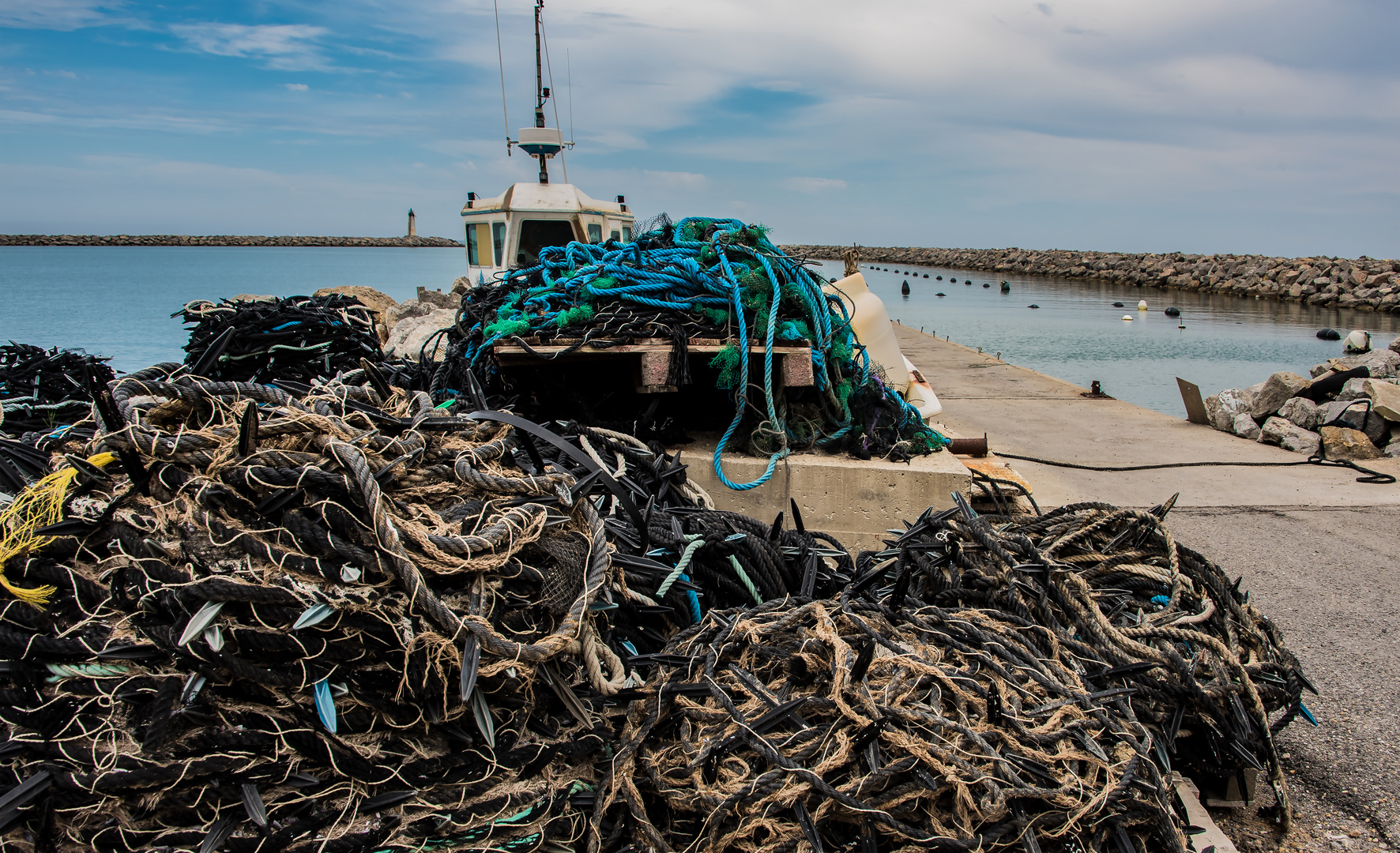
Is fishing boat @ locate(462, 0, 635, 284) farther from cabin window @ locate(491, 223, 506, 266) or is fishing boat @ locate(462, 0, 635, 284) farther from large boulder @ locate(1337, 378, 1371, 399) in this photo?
large boulder @ locate(1337, 378, 1371, 399)

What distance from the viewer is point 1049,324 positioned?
102 ft

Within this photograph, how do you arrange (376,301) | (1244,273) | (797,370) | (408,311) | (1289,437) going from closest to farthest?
1. (797,370)
2. (1289,437)
3. (408,311)
4. (376,301)
5. (1244,273)

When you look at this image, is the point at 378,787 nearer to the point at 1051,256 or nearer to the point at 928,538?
the point at 928,538

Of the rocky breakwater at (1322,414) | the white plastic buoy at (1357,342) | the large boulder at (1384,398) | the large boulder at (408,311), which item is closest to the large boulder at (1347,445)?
the rocky breakwater at (1322,414)

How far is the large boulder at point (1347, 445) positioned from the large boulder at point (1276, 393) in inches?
44.2

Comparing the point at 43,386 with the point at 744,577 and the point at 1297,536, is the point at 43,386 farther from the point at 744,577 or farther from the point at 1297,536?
the point at 1297,536

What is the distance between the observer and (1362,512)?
18.6ft

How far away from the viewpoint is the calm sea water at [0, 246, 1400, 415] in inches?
698

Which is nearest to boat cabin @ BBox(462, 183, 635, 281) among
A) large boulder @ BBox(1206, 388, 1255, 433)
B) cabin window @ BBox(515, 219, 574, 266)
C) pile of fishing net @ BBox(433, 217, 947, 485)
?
cabin window @ BBox(515, 219, 574, 266)

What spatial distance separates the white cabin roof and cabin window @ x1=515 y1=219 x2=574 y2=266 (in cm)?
16

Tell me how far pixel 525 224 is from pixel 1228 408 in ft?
29.2

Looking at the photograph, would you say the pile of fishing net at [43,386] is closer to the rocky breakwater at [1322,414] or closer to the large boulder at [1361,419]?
the rocky breakwater at [1322,414]

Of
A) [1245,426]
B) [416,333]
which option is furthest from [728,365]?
[1245,426]

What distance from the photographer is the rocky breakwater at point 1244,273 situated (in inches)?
1452
